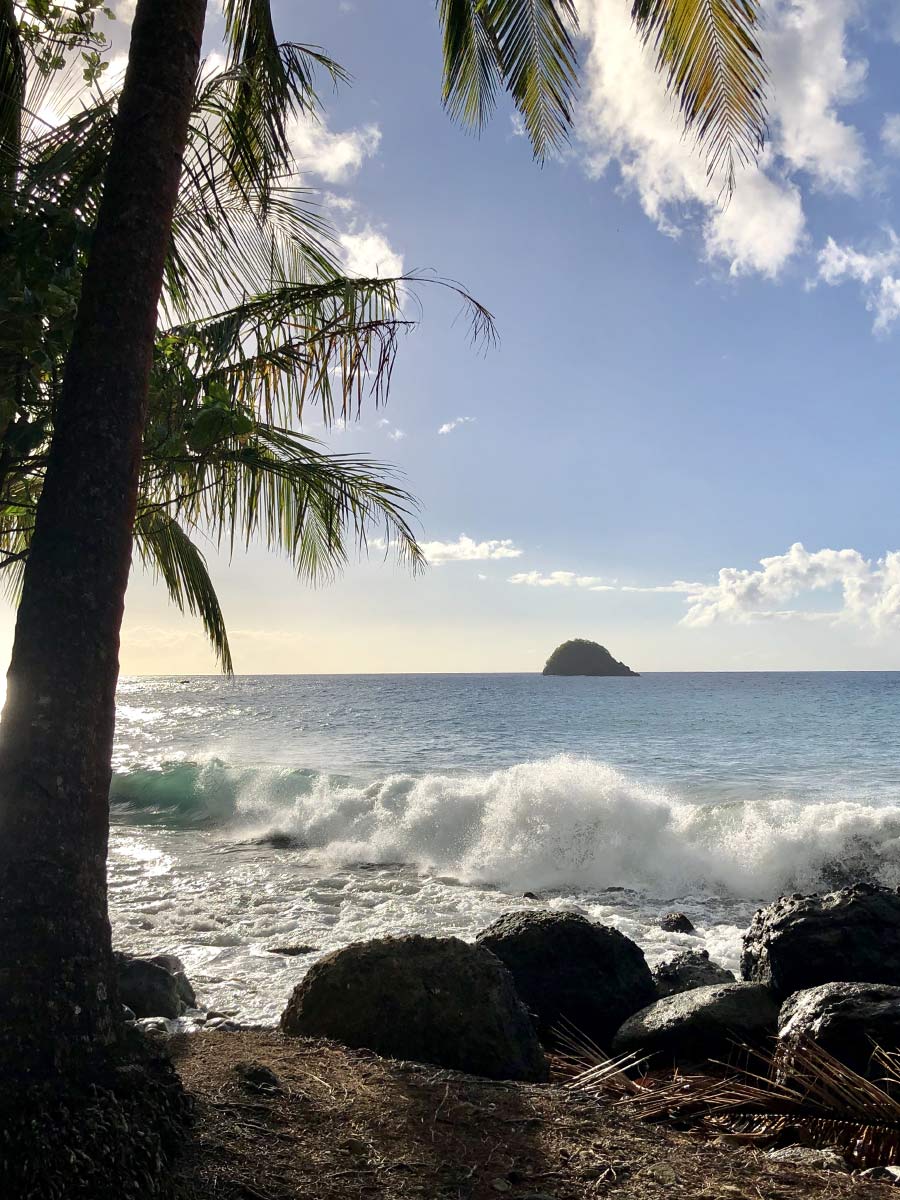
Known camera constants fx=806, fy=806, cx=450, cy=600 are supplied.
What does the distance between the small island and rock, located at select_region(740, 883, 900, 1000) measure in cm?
12607

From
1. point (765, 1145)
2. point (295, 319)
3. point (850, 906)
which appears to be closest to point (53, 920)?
point (765, 1145)

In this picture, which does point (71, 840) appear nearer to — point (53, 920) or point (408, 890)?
point (53, 920)

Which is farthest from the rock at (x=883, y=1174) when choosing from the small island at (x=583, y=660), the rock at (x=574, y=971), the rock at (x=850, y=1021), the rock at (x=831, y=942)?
the small island at (x=583, y=660)

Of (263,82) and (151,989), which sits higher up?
(263,82)

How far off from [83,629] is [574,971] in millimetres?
4868

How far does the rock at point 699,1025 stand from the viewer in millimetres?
5285

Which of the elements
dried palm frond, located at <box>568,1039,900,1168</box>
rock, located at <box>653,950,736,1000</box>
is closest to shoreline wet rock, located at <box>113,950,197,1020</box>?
dried palm frond, located at <box>568,1039,900,1168</box>

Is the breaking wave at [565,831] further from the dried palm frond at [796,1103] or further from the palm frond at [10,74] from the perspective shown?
the palm frond at [10,74]

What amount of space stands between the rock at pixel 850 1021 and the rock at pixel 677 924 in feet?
14.4

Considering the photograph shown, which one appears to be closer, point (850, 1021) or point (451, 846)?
point (850, 1021)

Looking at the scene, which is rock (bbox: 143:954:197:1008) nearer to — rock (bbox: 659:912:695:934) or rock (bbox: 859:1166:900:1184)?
rock (bbox: 859:1166:900:1184)

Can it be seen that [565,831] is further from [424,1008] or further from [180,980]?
[424,1008]

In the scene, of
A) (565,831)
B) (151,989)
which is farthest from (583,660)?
(151,989)

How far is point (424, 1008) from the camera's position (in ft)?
15.4
